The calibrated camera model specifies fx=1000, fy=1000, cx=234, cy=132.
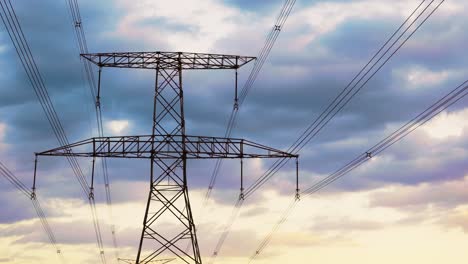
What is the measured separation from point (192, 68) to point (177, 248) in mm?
14199

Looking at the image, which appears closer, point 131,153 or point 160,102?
point 131,153

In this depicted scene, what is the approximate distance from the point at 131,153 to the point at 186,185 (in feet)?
19.8

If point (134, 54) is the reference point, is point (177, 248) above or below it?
below

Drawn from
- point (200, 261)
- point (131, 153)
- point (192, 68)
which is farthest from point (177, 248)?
point (192, 68)

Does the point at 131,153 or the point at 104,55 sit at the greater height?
the point at 104,55

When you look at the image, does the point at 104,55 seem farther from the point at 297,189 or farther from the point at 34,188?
the point at 297,189

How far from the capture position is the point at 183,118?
7756cm

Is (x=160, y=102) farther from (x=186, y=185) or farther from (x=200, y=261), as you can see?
(x=200, y=261)

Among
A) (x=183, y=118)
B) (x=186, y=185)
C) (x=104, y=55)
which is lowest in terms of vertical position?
(x=186, y=185)

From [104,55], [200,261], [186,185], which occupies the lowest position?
[200,261]

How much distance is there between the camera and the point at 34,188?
73.7m

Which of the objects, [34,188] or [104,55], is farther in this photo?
[104,55]

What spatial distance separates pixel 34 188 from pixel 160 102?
39.6 ft

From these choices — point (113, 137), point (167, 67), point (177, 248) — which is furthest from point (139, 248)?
point (167, 67)
